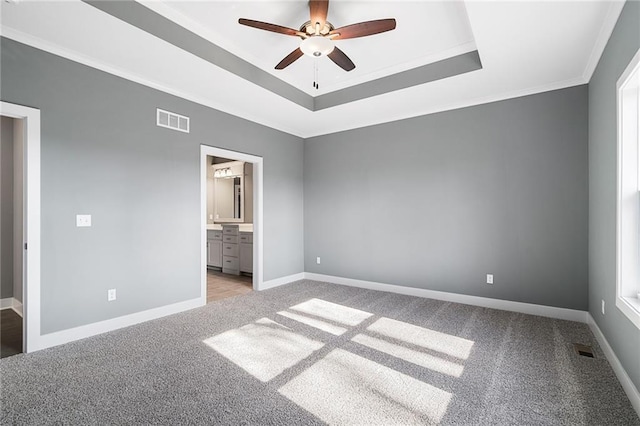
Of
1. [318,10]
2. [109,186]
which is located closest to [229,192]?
[109,186]

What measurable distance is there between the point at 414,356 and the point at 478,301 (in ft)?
6.08

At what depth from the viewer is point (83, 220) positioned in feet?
9.50

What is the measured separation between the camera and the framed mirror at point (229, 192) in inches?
253

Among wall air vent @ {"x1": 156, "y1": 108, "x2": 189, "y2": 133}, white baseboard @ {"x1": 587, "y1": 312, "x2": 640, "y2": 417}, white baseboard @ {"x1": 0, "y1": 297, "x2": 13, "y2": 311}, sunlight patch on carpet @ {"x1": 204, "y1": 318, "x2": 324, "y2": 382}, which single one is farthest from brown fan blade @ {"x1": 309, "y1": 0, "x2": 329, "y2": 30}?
white baseboard @ {"x1": 0, "y1": 297, "x2": 13, "y2": 311}

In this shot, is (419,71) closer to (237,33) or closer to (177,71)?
(237,33)

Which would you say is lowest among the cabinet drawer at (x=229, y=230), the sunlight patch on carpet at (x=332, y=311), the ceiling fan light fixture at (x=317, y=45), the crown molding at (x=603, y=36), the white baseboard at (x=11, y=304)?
the sunlight patch on carpet at (x=332, y=311)

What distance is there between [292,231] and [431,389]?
367cm

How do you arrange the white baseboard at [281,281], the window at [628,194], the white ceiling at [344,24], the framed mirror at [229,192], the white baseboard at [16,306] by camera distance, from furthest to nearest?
the framed mirror at [229,192], the white baseboard at [281,281], the white baseboard at [16,306], the white ceiling at [344,24], the window at [628,194]

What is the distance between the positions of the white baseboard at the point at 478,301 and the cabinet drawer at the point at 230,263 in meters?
1.91

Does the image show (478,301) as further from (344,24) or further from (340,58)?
(344,24)

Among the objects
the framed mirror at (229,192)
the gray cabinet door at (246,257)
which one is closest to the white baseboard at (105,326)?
the gray cabinet door at (246,257)

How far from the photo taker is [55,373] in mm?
2250

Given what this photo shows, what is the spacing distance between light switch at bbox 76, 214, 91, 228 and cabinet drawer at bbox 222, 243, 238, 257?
121 inches

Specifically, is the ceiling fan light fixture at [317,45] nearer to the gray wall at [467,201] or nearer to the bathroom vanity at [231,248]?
the gray wall at [467,201]
